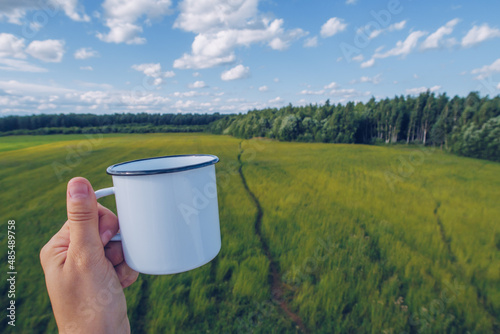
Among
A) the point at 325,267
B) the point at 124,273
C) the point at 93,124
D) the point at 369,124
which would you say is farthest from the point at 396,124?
the point at 93,124

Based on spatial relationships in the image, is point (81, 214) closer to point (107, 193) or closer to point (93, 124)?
point (107, 193)

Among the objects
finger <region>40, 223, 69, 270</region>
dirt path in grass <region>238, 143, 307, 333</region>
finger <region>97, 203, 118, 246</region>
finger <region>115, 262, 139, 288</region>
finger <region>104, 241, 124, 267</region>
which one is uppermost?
finger <region>97, 203, 118, 246</region>

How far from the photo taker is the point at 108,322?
156 centimetres

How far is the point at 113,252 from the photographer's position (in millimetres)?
1675

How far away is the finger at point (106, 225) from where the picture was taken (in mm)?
1615

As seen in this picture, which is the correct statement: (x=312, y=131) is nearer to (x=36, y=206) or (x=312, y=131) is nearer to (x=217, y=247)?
(x=36, y=206)

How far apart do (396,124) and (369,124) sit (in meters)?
4.65

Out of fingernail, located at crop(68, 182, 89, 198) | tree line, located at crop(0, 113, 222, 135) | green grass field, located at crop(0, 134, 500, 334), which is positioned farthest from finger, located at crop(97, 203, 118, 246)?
tree line, located at crop(0, 113, 222, 135)

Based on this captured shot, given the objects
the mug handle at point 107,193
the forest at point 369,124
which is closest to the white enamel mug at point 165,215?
the mug handle at point 107,193

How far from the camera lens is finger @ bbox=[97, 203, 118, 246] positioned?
1615 millimetres

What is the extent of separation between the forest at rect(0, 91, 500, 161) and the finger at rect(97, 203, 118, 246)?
25.1m

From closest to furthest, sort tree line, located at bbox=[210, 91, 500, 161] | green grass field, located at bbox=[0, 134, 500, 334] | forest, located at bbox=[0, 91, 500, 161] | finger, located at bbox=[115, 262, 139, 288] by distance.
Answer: finger, located at bbox=[115, 262, 139, 288], green grass field, located at bbox=[0, 134, 500, 334], forest, located at bbox=[0, 91, 500, 161], tree line, located at bbox=[210, 91, 500, 161]

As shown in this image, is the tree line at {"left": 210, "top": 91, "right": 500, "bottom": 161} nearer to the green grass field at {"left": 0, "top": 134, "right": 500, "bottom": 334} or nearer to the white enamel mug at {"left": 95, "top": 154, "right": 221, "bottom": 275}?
the green grass field at {"left": 0, "top": 134, "right": 500, "bottom": 334}

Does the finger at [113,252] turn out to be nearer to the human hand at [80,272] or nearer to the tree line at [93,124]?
the human hand at [80,272]
